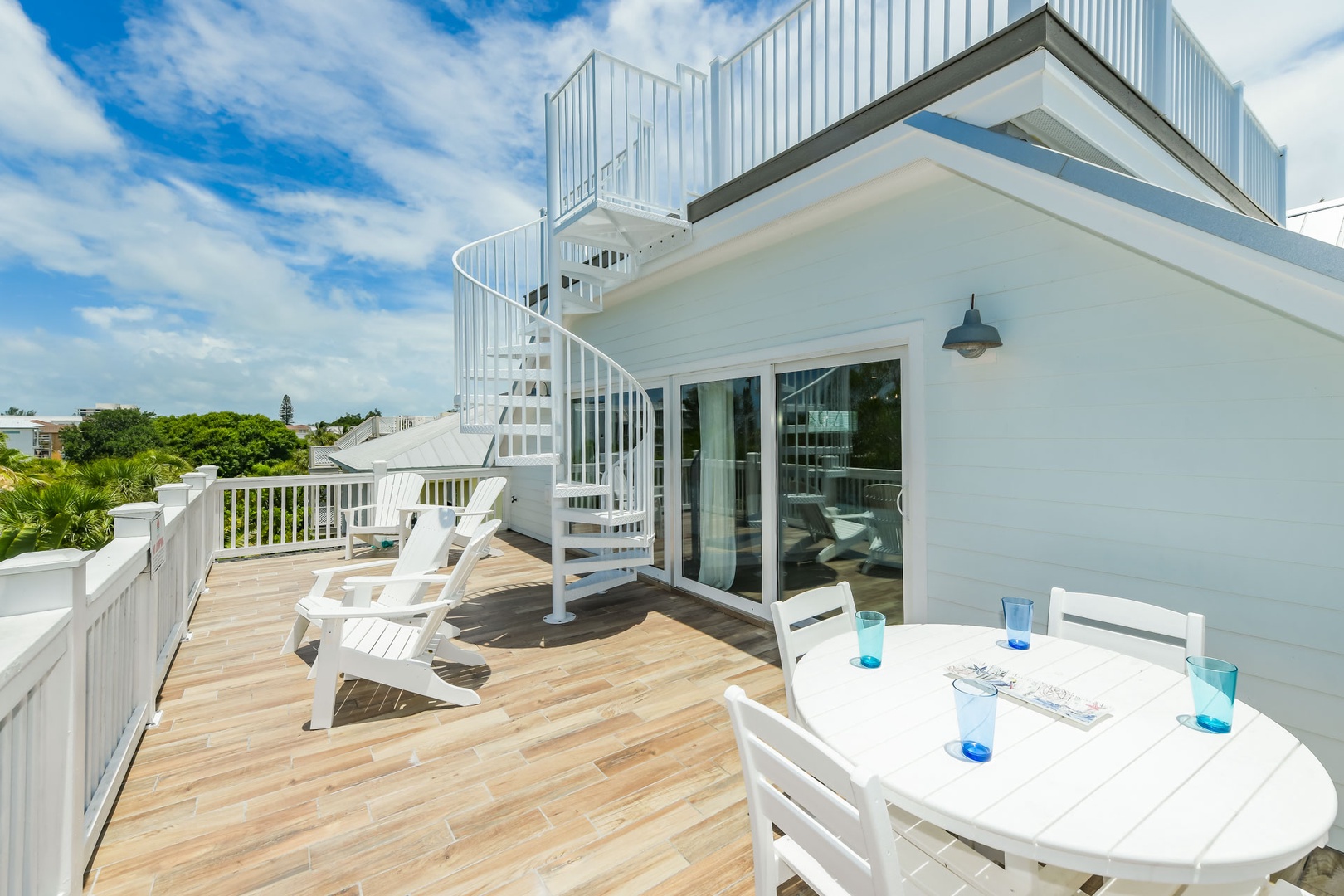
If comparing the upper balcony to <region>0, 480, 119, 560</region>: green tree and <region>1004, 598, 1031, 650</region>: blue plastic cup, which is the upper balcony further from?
<region>0, 480, 119, 560</region>: green tree

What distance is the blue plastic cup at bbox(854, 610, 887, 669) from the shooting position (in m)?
1.74

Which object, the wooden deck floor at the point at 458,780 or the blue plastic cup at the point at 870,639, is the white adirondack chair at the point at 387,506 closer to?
the wooden deck floor at the point at 458,780

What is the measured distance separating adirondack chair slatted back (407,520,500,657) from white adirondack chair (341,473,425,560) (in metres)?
3.70

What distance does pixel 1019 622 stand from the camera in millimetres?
1926

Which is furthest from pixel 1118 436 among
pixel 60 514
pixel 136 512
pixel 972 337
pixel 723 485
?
pixel 60 514

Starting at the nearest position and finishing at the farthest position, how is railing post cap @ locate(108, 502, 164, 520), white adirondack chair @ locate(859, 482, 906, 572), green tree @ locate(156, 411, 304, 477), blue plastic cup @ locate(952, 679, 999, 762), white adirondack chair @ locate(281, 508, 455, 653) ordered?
1. blue plastic cup @ locate(952, 679, 999, 762)
2. railing post cap @ locate(108, 502, 164, 520)
3. white adirondack chair @ locate(281, 508, 455, 653)
4. white adirondack chair @ locate(859, 482, 906, 572)
5. green tree @ locate(156, 411, 304, 477)

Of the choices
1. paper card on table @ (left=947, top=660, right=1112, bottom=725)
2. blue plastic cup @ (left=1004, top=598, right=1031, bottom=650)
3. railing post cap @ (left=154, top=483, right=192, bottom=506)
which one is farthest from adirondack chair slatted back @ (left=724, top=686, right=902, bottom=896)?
railing post cap @ (left=154, top=483, right=192, bottom=506)

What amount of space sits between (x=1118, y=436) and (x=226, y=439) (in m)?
47.9

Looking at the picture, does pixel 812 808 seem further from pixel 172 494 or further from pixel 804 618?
pixel 172 494

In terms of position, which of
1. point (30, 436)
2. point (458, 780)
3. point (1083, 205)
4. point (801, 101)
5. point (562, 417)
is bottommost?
point (458, 780)

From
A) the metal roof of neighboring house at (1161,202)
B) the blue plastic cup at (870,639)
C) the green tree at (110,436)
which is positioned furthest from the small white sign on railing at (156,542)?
the green tree at (110,436)

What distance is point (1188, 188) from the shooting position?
3502 millimetres

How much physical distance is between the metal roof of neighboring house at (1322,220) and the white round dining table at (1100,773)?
5353mm

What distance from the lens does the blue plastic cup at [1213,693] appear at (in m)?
1.30
